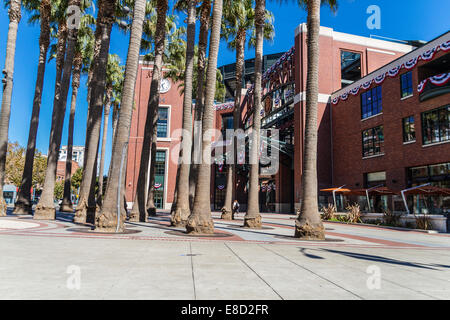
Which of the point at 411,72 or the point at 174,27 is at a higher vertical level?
the point at 174,27

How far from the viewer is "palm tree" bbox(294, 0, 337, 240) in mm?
12367

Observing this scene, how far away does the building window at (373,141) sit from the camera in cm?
2981

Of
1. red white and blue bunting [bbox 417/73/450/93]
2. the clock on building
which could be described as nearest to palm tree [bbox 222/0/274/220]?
red white and blue bunting [bbox 417/73/450/93]

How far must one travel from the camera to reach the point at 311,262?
7.23m

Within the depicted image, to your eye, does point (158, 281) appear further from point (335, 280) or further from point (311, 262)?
point (311, 262)

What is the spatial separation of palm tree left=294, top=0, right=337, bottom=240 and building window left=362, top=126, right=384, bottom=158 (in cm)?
1945

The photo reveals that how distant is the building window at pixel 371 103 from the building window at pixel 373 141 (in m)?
1.62

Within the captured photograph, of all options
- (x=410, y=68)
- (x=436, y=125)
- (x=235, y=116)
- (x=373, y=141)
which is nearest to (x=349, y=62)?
(x=373, y=141)

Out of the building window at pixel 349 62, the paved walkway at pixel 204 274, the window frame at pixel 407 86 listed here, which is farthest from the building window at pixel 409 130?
the paved walkway at pixel 204 274

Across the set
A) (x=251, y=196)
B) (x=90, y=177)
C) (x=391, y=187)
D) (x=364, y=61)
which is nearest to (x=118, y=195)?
(x=90, y=177)

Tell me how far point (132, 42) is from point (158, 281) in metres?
10.8

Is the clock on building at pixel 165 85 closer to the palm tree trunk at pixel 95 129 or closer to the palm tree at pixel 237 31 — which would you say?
the palm tree at pixel 237 31

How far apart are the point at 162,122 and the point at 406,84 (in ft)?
127

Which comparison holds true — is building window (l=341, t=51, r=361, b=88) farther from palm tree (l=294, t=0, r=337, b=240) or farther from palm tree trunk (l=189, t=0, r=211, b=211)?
palm tree (l=294, t=0, r=337, b=240)
